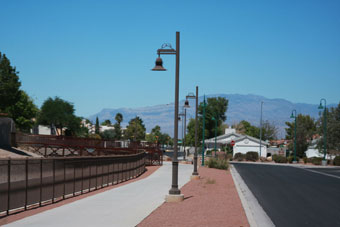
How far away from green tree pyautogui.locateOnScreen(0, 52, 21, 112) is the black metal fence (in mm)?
66840

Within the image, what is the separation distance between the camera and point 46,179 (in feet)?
55.6

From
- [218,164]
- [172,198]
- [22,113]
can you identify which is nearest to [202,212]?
[172,198]

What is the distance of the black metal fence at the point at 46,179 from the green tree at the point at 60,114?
92.2m

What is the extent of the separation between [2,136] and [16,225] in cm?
3602

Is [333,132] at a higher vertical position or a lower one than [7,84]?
lower

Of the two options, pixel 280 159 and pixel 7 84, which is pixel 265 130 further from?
pixel 7 84

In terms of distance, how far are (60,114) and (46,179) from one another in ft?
333

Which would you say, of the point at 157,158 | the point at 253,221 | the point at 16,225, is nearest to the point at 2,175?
the point at 16,225

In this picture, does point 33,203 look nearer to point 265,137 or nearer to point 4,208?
point 4,208

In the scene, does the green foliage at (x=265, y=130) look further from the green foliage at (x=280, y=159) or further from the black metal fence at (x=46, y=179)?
the black metal fence at (x=46, y=179)

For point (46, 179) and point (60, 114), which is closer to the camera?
point (46, 179)

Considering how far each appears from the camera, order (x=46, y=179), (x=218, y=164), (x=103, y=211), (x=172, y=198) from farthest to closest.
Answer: (x=218, y=164), (x=172, y=198), (x=46, y=179), (x=103, y=211)

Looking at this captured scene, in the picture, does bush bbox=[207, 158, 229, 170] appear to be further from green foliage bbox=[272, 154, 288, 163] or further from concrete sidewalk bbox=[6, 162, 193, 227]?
green foliage bbox=[272, 154, 288, 163]

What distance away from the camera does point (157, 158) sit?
55219 mm
